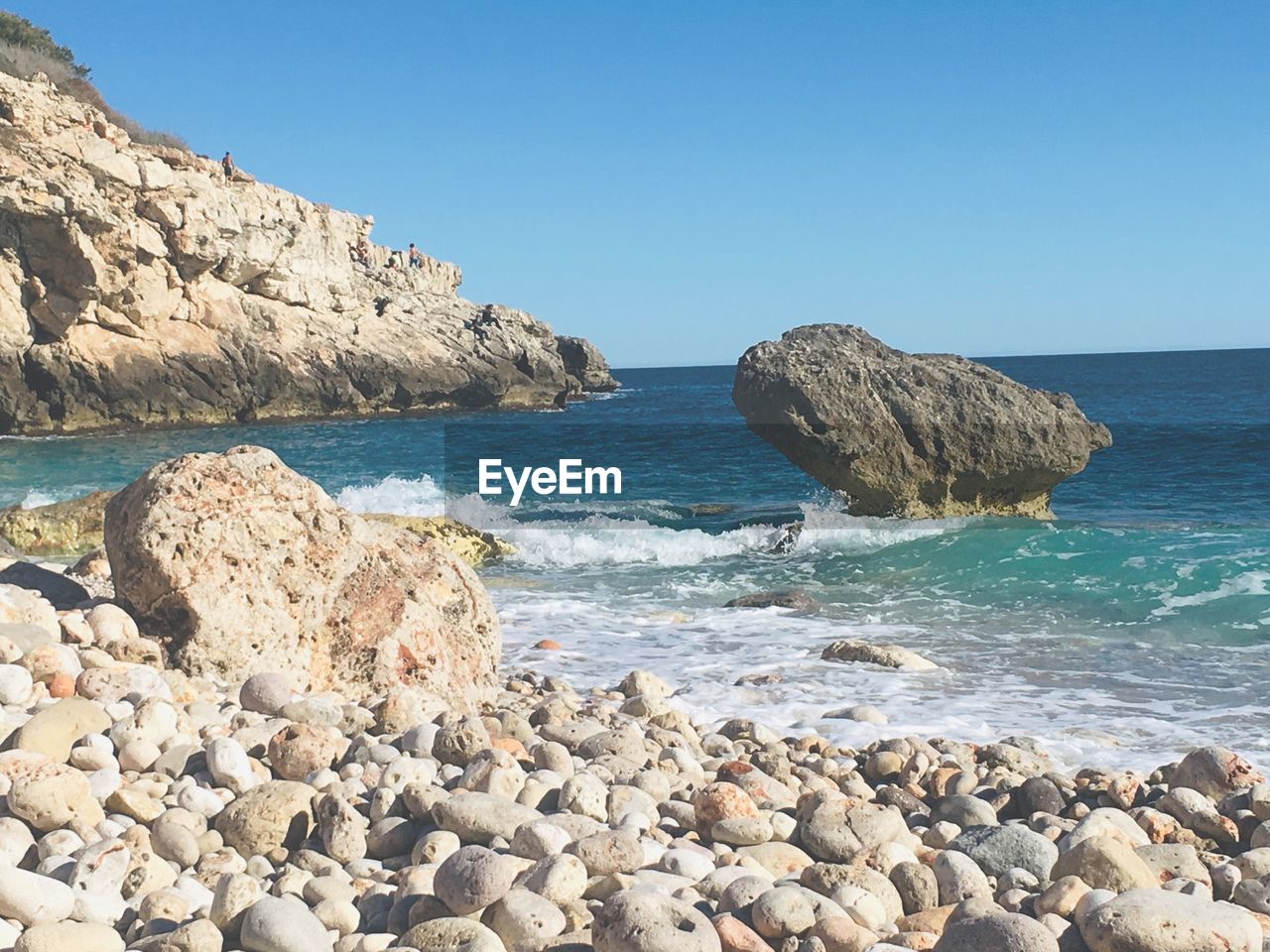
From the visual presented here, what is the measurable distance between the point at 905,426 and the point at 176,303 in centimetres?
3069

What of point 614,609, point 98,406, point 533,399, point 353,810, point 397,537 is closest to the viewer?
point 353,810

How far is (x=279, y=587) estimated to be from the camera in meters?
6.06

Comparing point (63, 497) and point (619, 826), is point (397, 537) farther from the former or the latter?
point (63, 497)

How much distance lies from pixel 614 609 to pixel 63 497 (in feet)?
40.8

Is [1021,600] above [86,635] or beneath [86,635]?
beneath

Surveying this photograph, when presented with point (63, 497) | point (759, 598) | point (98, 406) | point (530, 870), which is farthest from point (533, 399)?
point (530, 870)

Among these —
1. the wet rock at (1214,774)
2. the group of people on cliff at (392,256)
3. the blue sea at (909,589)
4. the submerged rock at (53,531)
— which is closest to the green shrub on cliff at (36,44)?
the group of people on cliff at (392,256)

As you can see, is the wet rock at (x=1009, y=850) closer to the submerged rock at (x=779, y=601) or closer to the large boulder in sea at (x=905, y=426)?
the submerged rock at (x=779, y=601)

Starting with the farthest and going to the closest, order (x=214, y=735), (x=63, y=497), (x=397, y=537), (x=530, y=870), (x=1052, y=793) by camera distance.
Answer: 1. (x=63, y=497)
2. (x=397, y=537)
3. (x=1052, y=793)
4. (x=214, y=735)
5. (x=530, y=870)

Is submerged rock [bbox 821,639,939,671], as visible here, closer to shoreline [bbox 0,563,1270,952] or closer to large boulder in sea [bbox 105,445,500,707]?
shoreline [bbox 0,563,1270,952]

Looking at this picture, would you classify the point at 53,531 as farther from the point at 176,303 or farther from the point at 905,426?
the point at 176,303

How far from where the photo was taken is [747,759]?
18.3 ft

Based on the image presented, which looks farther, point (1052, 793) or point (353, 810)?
point (1052, 793)

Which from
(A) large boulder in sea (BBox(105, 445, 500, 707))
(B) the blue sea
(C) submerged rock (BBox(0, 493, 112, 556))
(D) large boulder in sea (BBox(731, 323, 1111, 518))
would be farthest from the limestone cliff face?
(A) large boulder in sea (BBox(105, 445, 500, 707))
